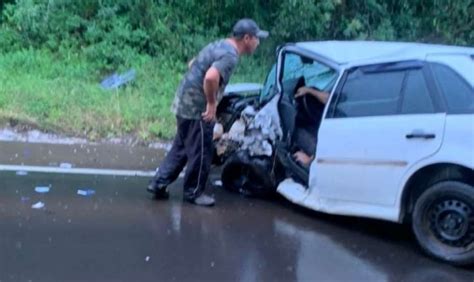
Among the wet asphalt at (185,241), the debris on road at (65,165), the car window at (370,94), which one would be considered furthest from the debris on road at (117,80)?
the car window at (370,94)

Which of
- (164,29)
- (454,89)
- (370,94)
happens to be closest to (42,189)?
(370,94)

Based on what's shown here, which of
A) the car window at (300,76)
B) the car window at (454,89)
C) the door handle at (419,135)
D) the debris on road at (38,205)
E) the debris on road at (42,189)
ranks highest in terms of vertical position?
the car window at (454,89)

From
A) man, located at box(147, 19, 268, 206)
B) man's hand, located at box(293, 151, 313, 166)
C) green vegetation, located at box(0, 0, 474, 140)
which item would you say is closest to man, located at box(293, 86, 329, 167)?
man's hand, located at box(293, 151, 313, 166)

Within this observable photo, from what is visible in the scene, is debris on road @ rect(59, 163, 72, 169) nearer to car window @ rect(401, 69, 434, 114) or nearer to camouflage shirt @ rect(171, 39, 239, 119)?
camouflage shirt @ rect(171, 39, 239, 119)

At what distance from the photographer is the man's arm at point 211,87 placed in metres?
7.20

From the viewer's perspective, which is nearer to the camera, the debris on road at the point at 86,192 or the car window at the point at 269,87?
the debris on road at the point at 86,192

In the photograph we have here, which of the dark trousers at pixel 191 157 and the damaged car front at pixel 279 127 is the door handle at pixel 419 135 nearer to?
the damaged car front at pixel 279 127

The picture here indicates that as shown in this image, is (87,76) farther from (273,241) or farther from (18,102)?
(273,241)

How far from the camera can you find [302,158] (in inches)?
296

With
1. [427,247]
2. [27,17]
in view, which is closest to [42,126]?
[27,17]

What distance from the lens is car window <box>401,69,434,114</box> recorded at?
6.41 m

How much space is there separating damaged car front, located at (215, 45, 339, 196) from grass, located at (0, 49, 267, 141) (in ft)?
7.53

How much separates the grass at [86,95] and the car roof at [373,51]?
306 centimetres

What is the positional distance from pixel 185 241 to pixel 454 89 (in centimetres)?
231
